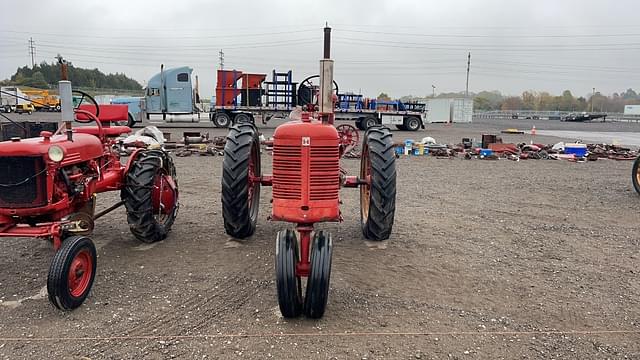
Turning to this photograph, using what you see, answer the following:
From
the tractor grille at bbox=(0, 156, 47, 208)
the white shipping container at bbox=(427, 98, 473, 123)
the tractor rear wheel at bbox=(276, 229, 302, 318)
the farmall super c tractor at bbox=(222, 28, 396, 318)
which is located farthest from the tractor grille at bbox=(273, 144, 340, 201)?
the white shipping container at bbox=(427, 98, 473, 123)

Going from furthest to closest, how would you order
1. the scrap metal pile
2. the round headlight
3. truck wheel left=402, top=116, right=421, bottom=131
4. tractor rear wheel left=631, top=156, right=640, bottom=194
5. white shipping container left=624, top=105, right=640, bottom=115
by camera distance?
white shipping container left=624, top=105, right=640, bottom=115
truck wheel left=402, top=116, right=421, bottom=131
the scrap metal pile
tractor rear wheel left=631, top=156, right=640, bottom=194
the round headlight

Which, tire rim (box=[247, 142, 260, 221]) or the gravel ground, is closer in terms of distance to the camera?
the gravel ground

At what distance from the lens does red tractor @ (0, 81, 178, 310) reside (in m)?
3.76

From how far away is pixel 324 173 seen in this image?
4.11 metres

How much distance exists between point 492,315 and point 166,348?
2.46m

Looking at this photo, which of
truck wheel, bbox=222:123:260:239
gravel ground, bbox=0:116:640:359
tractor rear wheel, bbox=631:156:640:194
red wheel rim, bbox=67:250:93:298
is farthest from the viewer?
tractor rear wheel, bbox=631:156:640:194

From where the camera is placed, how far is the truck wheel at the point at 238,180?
4988mm

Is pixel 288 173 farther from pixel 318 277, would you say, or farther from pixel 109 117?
pixel 109 117

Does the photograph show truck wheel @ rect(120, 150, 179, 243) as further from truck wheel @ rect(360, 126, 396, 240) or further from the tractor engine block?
truck wheel @ rect(360, 126, 396, 240)

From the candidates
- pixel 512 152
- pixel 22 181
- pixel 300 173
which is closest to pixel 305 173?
pixel 300 173

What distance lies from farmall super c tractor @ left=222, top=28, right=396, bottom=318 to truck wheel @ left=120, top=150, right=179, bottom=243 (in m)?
0.82

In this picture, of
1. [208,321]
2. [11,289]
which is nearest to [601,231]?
[208,321]

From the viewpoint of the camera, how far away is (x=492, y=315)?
3.82 m

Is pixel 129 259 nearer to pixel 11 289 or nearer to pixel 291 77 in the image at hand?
pixel 11 289
